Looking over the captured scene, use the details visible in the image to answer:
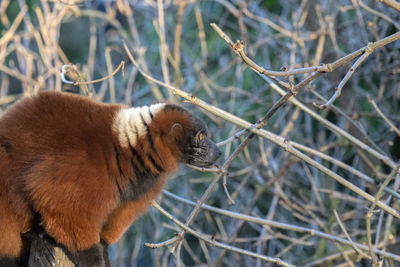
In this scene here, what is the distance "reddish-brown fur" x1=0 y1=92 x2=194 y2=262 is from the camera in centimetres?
263

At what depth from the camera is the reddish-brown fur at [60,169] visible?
263cm

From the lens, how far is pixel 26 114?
2.77 meters

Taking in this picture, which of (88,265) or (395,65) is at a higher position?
(395,65)

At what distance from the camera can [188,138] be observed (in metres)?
3.06

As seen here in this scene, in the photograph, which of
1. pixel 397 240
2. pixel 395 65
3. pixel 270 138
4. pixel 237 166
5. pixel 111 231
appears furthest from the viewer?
pixel 237 166

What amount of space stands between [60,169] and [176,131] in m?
0.71

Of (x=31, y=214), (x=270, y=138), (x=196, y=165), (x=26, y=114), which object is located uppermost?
(x=270, y=138)

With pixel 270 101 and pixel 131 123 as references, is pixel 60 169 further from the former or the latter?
pixel 270 101

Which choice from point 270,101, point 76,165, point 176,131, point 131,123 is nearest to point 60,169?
point 76,165

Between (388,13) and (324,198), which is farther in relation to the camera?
(324,198)

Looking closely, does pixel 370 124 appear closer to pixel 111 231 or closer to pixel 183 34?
pixel 183 34

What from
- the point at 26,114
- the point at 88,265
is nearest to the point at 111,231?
the point at 88,265

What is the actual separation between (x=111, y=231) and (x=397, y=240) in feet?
7.88

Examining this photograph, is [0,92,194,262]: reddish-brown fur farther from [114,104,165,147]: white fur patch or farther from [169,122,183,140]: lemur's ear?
[169,122,183,140]: lemur's ear
